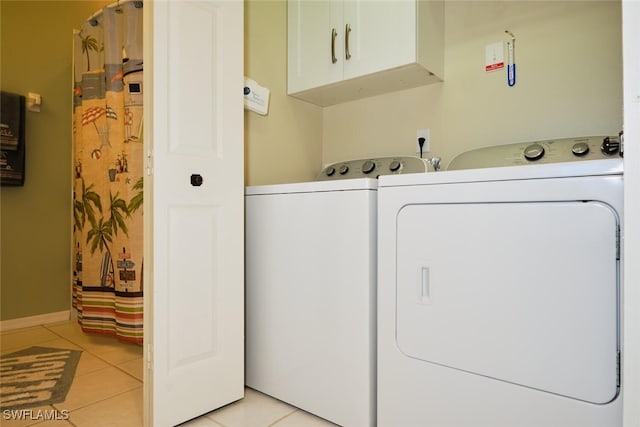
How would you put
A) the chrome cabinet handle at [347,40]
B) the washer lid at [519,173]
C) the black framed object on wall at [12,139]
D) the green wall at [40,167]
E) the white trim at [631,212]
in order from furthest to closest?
1. the green wall at [40,167]
2. the black framed object on wall at [12,139]
3. the chrome cabinet handle at [347,40]
4. the washer lid at [519,173]
5. the white trim at [631,212]

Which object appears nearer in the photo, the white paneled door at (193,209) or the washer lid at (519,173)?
the washer lid at (519,173)

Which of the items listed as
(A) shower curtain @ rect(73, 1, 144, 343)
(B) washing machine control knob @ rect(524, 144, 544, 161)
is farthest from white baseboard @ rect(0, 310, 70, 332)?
(B) washing machine control knob @ rect(524, 144, 544, 161)

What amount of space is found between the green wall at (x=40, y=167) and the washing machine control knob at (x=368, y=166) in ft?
7.25

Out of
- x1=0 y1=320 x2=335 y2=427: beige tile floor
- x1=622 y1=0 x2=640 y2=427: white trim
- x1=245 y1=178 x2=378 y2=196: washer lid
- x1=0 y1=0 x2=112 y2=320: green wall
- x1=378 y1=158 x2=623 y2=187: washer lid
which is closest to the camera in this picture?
x1=622 y1=0 x2=640 y2=427: white trim

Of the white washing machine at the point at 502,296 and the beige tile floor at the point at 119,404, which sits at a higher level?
the white washing machine at the point at 502,296

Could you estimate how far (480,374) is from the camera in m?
1.06

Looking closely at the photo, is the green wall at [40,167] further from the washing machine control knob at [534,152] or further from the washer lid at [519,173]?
the washing machine control knob at [534,152]

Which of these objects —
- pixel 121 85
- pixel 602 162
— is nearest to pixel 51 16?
pixel 121 85

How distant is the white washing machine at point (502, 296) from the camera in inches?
35.6

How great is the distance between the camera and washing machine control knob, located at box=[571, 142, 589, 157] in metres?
1.38

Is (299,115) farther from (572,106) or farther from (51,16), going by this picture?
(51,16)

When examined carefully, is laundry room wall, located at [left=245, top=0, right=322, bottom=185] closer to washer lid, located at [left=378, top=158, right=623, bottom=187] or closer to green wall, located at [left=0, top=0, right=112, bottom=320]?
washer lid, located at [left=378, top=158, right=623, bottom=187]

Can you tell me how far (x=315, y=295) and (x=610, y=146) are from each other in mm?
1154

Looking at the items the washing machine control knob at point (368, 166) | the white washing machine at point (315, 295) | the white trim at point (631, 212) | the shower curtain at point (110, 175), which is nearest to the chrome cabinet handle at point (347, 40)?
the washing machine control knob at point (368, 166)
